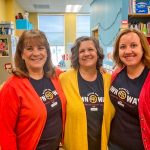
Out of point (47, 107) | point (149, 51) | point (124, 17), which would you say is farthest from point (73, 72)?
point (124, 17)

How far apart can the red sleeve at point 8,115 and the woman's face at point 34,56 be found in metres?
0.23

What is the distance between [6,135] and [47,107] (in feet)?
1.04

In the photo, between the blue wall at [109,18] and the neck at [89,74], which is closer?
the neck at [89,74]

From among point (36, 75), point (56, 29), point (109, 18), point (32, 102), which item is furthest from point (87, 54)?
point (56, 29)

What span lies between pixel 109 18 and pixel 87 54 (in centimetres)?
356

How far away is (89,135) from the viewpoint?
1.92m

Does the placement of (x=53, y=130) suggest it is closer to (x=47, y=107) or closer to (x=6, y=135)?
(x=47, y=107)

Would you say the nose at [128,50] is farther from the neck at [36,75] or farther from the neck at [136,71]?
the neck at [36,75]

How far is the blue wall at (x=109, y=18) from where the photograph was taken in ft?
14.5

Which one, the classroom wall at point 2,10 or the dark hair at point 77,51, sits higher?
the classroom wall at point 2,10

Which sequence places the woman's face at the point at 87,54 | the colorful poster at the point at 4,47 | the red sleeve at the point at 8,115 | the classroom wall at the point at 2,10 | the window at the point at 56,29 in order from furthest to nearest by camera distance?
1. the window at the point at 56,29
2. the classroom wall at the point at 2,10
3. the colorful poster at the point at 4,47
4. the woman's face at the point at 87,54
5. the red sleeve at the point at 8,115

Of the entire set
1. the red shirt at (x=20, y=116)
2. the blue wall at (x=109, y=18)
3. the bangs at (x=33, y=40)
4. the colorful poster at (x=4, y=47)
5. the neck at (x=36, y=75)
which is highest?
the blue wall at (x=109, y=18)

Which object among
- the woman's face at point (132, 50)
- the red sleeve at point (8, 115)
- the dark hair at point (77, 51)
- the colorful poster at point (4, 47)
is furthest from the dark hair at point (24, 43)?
the colorful poster at point (4, 47)

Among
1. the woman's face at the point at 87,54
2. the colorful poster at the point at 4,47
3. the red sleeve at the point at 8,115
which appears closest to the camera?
the red sleeve at the point at 8,115
